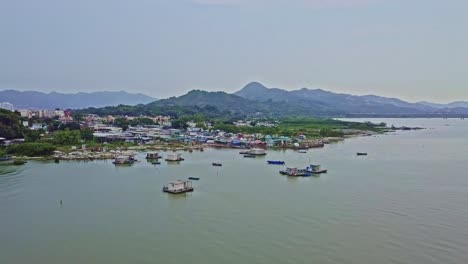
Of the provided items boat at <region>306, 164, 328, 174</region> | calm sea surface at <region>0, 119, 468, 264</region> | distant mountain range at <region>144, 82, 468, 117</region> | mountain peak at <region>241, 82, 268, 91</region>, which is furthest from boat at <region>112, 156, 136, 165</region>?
mountain peak at <region>241, 82, 268, 91</region>

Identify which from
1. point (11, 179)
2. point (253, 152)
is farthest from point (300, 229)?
point (253, 152)

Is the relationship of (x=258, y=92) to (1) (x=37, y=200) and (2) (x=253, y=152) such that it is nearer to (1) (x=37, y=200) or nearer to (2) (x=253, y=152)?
(2) (x=253, y=152)

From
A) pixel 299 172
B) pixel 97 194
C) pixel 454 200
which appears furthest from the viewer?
pixel 299 172

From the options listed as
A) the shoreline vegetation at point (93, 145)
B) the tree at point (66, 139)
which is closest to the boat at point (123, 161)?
the shoreline vegetation at point (93, 145)

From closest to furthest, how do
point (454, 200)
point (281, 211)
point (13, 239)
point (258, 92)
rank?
point (13, 239) → point (281, 211) → point (454, 200) → point (258, 92)

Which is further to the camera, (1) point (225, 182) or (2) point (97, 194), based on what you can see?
(1) point (225, 182)

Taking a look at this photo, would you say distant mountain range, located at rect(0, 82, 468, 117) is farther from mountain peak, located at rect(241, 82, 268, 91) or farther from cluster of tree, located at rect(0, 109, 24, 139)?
cluster of tree, located at rect(0, 109, 24, 139)
